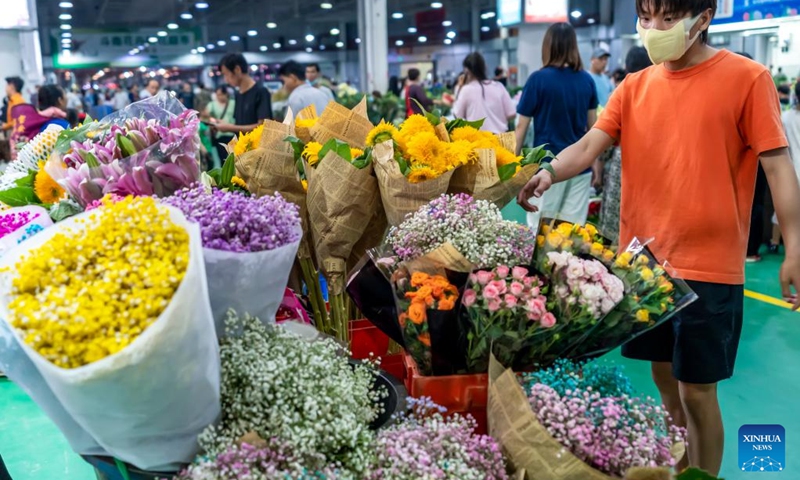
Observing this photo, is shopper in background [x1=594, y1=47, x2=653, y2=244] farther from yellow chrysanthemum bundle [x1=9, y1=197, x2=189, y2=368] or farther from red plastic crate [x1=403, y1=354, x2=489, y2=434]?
yellow chrysanthemum bundle [x1=9, y1=197, x2=189, y2=368]

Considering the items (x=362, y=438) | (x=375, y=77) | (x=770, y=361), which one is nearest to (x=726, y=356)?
(x=362, y=438)

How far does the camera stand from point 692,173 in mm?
1963

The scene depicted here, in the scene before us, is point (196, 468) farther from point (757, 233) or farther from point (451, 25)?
point (451, 25)

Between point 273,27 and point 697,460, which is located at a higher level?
point 273,27

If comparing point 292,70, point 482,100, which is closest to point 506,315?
point 482,100

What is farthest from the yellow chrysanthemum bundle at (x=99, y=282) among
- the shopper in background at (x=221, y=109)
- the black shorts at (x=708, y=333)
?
the shopper in background at (x=221, y=109)

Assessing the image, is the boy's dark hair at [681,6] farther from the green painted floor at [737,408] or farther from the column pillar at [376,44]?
the column pillar at [376,44]

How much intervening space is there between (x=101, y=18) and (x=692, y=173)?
25.0m

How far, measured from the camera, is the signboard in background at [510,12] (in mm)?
13133

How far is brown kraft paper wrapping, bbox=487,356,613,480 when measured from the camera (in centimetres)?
116

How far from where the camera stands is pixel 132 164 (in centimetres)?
152

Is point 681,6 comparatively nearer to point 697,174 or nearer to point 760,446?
point 697,174

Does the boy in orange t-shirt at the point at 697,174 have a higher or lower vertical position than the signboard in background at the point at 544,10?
lower

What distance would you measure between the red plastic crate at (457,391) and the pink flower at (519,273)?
7.9 inches
